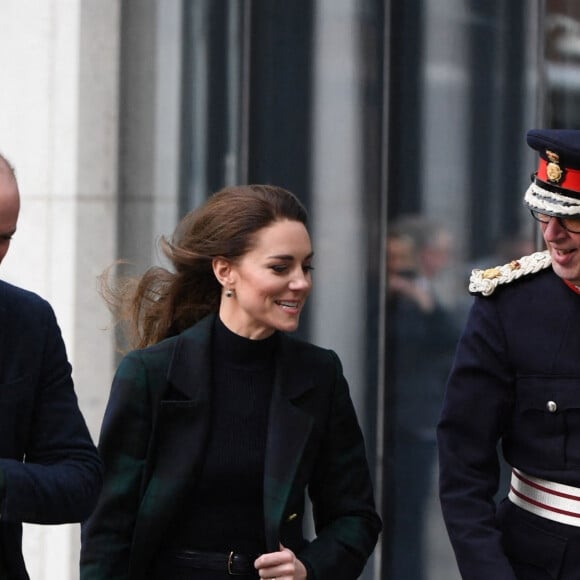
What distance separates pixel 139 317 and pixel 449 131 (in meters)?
2.22

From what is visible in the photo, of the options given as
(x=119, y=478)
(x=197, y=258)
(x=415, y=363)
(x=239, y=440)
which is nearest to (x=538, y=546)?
(x=239, y=440)

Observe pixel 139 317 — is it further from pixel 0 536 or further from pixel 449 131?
pixel 449 131

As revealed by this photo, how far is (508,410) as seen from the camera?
3.67 metres

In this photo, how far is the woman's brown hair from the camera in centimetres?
381

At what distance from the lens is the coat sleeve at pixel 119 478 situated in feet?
12.0

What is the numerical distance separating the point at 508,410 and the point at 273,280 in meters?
0.67

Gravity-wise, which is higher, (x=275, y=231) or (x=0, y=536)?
(x=275, y=231)

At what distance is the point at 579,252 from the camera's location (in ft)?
11.4

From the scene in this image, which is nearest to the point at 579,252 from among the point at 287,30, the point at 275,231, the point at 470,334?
the point at 470,334

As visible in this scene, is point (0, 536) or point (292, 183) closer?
point (0, 536)

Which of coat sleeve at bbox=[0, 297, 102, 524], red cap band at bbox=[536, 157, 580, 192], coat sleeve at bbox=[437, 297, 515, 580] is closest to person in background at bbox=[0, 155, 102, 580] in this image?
coat sleeve at bbox=[0, 297, 102, 524]

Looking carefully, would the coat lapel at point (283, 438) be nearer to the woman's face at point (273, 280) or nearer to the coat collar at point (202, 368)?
the coat collar at point (202, 368)

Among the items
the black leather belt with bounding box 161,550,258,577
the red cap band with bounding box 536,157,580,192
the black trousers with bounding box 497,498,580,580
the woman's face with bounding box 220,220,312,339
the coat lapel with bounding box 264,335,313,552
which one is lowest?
the black leather belt with bounding box 161,550,258,577

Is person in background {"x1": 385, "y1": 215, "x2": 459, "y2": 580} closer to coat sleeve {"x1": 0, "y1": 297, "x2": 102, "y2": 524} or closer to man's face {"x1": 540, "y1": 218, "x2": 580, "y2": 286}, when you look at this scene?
man's face {"x1": 540, "y1": 218, "x2": 580, "y2": 286}
